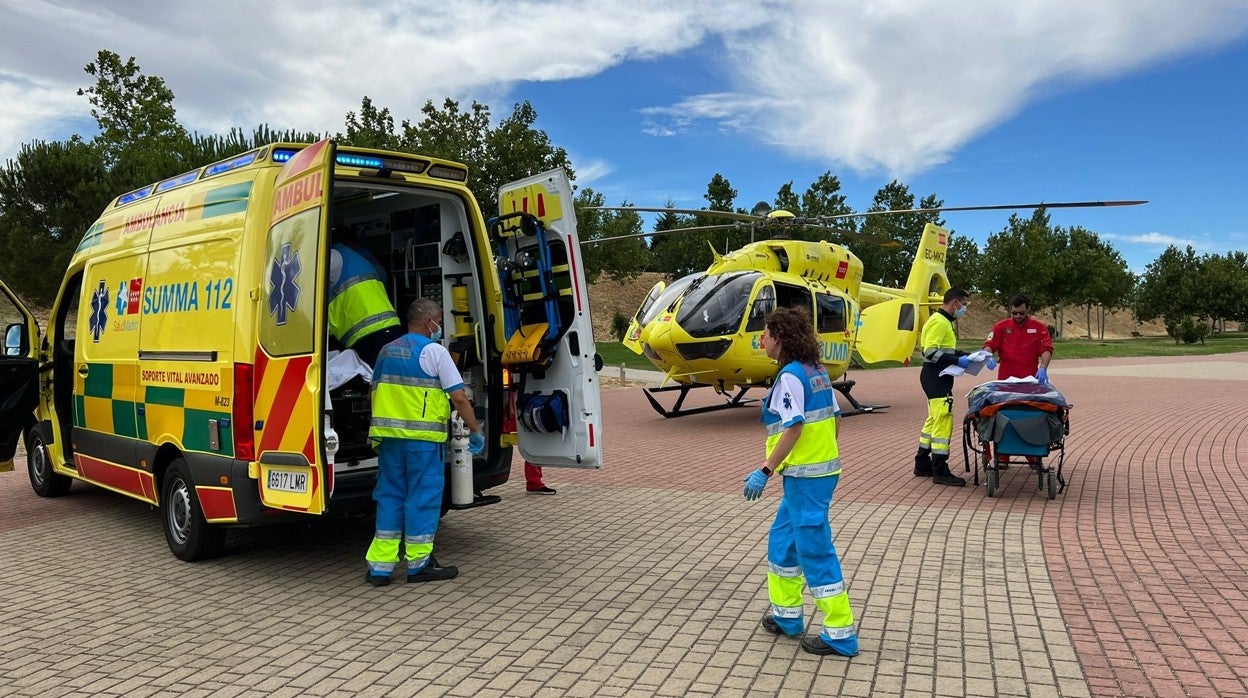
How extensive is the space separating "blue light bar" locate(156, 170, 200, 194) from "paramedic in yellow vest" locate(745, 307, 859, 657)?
4.17 meters

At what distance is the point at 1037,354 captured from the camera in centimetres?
779

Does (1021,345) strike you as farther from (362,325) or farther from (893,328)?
(893,328)

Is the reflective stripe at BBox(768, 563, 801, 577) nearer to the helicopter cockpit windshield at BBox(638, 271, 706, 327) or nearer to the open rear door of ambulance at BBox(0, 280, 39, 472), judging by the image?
the open rear door of ambulance at BBox(0, 280, 39, 472)

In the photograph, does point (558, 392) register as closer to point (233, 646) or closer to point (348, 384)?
point (348, 384)

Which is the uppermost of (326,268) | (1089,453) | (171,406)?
(326,268)

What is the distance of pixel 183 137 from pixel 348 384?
82.9 feet

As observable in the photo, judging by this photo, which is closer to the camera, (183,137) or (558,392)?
(558,392)

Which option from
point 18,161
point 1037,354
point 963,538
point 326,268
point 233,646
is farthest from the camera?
point 18,161

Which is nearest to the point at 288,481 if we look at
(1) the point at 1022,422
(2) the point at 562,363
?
(2) the point at 562,363

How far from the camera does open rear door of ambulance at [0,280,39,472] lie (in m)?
6.97

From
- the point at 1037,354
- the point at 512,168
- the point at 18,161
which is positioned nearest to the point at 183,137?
the point at 18,161

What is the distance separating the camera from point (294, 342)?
183 inches

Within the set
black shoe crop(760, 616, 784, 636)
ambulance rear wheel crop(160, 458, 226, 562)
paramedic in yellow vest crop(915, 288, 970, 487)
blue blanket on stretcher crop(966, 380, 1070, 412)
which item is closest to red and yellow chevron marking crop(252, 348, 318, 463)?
ambulance rear wheel crop(160, 458, 226, 562)

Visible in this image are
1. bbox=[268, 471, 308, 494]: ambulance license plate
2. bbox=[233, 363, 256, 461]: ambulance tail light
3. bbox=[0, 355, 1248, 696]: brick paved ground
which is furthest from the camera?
bbox=[233, 363, 256, 461]: ambulance tail light
